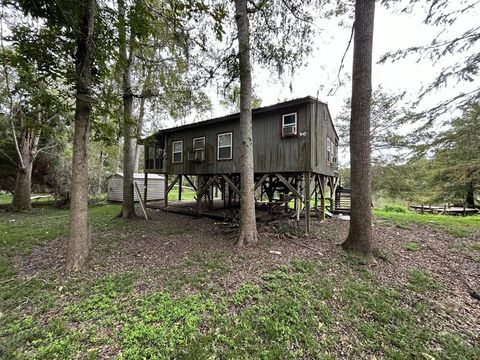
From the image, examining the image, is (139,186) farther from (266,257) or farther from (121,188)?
(266,257)

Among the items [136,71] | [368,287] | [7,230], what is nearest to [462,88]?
[368,287]

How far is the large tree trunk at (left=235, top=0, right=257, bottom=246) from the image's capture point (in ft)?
17.5

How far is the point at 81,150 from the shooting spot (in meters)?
4.12

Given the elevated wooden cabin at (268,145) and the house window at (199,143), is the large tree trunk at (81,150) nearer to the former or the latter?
the elevated wooden cabin at (268,145)

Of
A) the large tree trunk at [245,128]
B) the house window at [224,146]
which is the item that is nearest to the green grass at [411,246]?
the large tree trunk at [245,128]

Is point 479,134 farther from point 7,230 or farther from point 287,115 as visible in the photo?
point 7,230

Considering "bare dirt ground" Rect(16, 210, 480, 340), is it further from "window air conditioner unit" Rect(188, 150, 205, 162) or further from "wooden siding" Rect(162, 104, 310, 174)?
"window air conditioner unit" Rect(188, 150, 205, 162)

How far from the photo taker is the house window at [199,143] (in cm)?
1060

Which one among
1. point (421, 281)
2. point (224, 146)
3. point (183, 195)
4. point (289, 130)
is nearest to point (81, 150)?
point (224, 146)

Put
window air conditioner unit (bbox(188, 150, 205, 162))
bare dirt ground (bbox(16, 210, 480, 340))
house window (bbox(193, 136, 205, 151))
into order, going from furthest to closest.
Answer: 1. house window (bbox(193, 136, 205, 151))
2. window air conditioner unit (bbox(188, 150, 205, 162))
3. bare dirt ground (bbox(16, 210, 480, 340))

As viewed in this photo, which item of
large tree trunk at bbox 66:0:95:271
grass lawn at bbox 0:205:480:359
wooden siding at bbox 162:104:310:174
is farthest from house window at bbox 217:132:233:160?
large tree trunk at bbox 66:0:95:271

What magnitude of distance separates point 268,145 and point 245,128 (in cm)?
310

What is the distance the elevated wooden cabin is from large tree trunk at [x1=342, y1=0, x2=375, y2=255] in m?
2.31

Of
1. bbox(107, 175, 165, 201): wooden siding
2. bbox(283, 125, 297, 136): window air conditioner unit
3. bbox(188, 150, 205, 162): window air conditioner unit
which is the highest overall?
bbox(283, 125, 297, 136): window air conditioner unit
